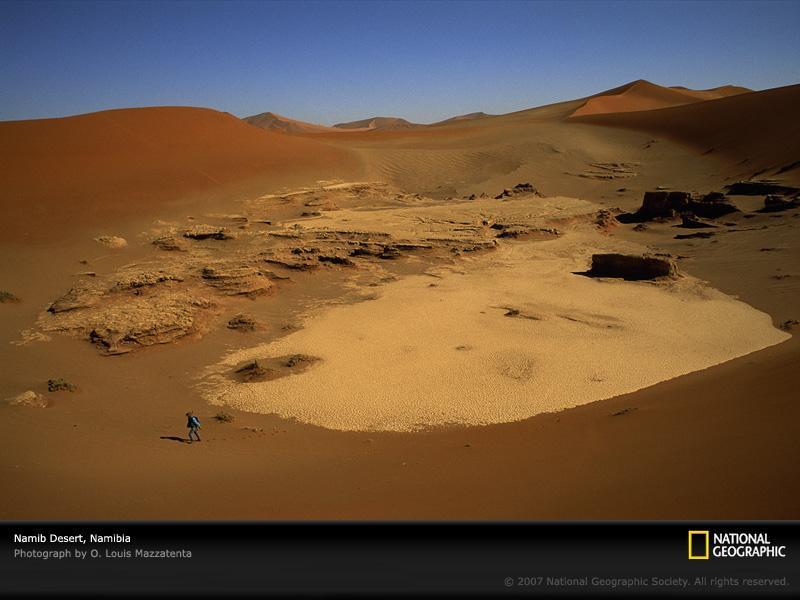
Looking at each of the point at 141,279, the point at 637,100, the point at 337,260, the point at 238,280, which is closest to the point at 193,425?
the point at 238,280

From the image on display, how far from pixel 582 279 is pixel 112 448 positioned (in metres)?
14.3

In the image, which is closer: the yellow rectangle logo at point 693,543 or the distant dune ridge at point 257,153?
the yellow rectangle logo at point 693,543

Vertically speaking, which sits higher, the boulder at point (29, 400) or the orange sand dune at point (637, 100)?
the orange sand dune at point (637, 100)

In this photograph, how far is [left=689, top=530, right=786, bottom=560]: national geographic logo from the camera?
3111 millimetres

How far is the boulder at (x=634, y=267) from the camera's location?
18109 mm

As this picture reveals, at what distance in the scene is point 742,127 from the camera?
42875 millimetres

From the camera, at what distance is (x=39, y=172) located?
1136 inches

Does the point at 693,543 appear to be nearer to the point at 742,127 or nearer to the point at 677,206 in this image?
the point at 677,206

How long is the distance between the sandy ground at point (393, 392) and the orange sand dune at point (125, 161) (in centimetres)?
38

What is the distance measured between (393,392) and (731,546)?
27.0ft

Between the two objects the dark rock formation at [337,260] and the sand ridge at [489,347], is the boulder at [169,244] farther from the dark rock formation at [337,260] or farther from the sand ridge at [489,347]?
the sand ridge at [489,347]

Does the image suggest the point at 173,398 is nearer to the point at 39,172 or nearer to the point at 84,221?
the point at 84,221

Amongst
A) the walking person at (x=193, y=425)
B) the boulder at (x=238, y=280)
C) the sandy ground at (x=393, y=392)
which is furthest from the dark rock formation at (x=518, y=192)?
the walking person at (x=193, y=425)

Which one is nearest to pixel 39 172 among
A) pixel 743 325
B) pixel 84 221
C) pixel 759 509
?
pixel 84 221
